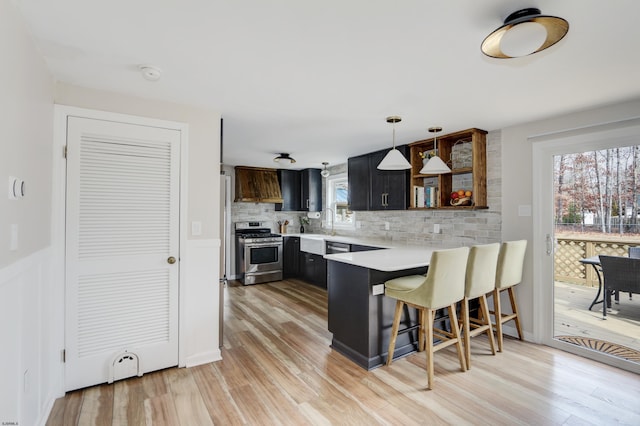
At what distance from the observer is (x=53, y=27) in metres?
1.56

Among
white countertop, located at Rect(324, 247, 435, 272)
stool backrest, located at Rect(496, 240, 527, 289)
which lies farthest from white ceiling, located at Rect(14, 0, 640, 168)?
white countertop, located at Rect(324, 247, 435, 272)

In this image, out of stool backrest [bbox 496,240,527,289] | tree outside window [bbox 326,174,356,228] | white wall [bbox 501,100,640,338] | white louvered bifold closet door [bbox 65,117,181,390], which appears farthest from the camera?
tree outside window [bbox 326,174,356,228]

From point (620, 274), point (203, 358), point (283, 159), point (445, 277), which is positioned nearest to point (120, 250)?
point (203, 358)

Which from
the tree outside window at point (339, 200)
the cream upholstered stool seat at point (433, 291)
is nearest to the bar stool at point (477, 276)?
the cream upholstered stool seat at point (433, 291)

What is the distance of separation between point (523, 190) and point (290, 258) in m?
4.11

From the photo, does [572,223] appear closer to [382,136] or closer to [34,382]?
[382,136]

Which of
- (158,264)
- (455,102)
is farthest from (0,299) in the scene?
(455,102)

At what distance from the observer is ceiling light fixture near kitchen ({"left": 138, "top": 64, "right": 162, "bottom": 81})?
1.96 m

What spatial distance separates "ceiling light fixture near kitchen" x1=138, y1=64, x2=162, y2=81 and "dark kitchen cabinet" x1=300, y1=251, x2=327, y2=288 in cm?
379

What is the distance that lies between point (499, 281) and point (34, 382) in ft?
11.7

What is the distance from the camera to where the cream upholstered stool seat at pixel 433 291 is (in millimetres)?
2322

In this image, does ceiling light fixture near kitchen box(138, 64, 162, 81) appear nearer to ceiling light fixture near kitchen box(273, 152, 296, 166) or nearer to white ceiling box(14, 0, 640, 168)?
white ceiling box(14, 0, 640, 168)

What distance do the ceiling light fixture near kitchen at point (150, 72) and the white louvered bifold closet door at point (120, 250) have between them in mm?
572

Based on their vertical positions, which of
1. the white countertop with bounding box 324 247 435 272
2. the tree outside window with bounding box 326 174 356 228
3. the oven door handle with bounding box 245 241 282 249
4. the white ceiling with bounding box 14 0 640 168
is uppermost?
the white ceiling with bounding box 14 0 640 168
